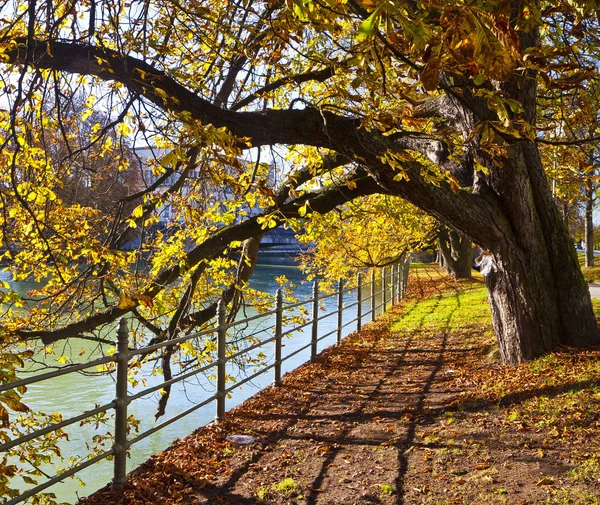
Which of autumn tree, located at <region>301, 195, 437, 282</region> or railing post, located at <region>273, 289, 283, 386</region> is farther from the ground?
autumn tree, located at <region>301, 195, 437, 282</region>

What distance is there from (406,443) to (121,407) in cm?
244

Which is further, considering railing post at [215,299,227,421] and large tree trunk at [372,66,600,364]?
large tree trunk at [372,66,600,364]

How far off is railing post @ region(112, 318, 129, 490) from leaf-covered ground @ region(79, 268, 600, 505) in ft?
0.49

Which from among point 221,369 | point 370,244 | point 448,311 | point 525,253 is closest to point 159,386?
point 221,369

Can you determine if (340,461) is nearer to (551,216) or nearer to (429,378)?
(429,378)

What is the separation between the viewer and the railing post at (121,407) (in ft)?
14.2

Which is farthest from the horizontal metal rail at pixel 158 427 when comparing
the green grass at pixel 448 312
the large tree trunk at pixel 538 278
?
the green grass at pixel 448 312

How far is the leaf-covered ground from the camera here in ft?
13.3

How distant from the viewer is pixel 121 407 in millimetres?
4312

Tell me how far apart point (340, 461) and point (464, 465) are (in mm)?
993

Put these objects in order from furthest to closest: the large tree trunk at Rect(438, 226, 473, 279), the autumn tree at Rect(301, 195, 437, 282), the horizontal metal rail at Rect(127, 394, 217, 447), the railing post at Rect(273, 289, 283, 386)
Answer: the large tree trunk at Rect(438, 226, 473, 279) → the autumn tree at Rect(301, 195, 437, 282) → the railing post at Rect(273, 289, 283, 386) → the horizontal metal rail at Rect(127, 394, 217, 447)

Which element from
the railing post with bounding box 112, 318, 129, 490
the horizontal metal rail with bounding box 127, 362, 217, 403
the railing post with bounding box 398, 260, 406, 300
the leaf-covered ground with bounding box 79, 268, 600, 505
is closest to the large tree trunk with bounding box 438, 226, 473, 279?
the railing post with bounding box 398, 260, 406, 300

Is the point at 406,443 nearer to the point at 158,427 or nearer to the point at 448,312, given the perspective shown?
the point at 158,427

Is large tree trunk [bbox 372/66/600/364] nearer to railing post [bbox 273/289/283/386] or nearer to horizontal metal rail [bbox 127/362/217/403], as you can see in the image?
railing post [bbox 273/289/283/386]
